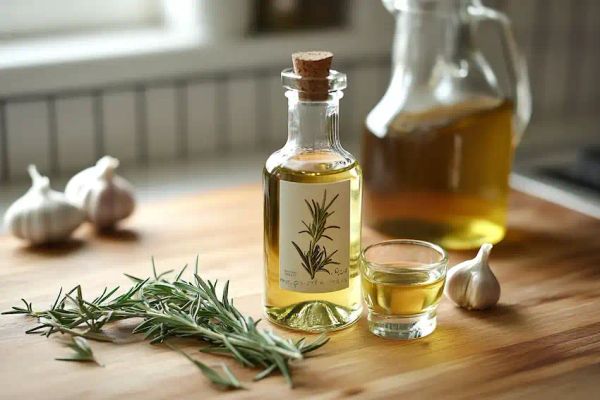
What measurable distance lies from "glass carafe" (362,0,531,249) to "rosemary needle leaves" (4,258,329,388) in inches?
11.1

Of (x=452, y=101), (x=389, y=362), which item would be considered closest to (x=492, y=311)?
(x=389, y=362)

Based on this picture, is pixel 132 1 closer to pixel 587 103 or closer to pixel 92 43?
pixel 92 43

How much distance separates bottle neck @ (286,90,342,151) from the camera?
1052 mm

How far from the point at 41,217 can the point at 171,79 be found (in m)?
0.45

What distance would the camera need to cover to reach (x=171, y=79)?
1.67m

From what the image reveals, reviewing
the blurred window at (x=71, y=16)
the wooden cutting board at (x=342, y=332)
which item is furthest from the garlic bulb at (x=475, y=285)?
the blurred window at (x=71, y=16)

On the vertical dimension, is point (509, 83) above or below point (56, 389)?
above

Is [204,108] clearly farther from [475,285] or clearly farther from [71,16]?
[475,285]

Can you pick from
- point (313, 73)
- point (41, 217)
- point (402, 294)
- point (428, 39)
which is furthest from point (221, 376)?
point (428, 39)

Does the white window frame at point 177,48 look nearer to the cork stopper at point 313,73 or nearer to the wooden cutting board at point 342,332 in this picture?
the wooden cutting board at point 342,332

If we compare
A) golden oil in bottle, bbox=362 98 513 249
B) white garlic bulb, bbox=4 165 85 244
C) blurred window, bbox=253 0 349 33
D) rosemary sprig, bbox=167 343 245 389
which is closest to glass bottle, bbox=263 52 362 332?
rosemary sprig, bbox=167 343 245 389

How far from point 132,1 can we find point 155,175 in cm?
30

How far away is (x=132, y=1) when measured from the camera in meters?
1.73

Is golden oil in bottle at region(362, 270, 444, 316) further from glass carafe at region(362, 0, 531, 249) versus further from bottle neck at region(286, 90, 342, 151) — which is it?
glass carafe at region(362, 0, 531, 249)
